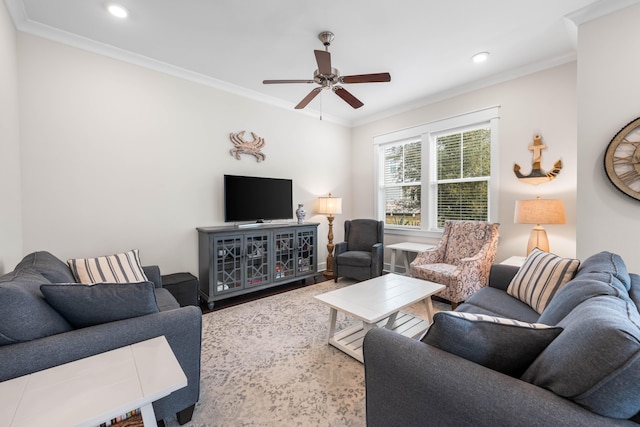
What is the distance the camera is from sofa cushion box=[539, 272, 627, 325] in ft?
3.76

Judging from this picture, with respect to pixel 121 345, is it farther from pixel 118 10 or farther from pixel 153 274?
pixel 118 10

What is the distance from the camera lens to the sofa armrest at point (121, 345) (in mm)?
1012

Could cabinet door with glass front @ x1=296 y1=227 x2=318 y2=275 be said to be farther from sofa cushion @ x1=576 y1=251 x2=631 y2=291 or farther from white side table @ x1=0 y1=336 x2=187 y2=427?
sofa cushion @ x1=576 y1=251 x2=631 y2=291

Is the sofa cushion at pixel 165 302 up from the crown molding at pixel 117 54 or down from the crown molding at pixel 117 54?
down

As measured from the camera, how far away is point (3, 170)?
1.92 meters

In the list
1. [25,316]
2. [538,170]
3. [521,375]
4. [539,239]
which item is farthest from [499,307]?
[25,316]

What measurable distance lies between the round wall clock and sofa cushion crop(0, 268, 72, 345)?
3740mm

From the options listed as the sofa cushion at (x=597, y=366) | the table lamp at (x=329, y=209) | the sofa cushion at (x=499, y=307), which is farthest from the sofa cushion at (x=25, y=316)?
the table lamp at (x=329, y=209)

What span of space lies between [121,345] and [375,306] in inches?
61.8

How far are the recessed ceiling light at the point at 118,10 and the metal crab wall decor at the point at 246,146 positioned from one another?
1565 millimetres

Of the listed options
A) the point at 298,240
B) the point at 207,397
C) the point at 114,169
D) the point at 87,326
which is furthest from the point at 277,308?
the point at 114,169

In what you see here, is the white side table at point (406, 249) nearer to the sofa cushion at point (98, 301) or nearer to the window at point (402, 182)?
the window at point (402, 182)

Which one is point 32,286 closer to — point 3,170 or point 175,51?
point 3,170

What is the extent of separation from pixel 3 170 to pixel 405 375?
2.88 m
